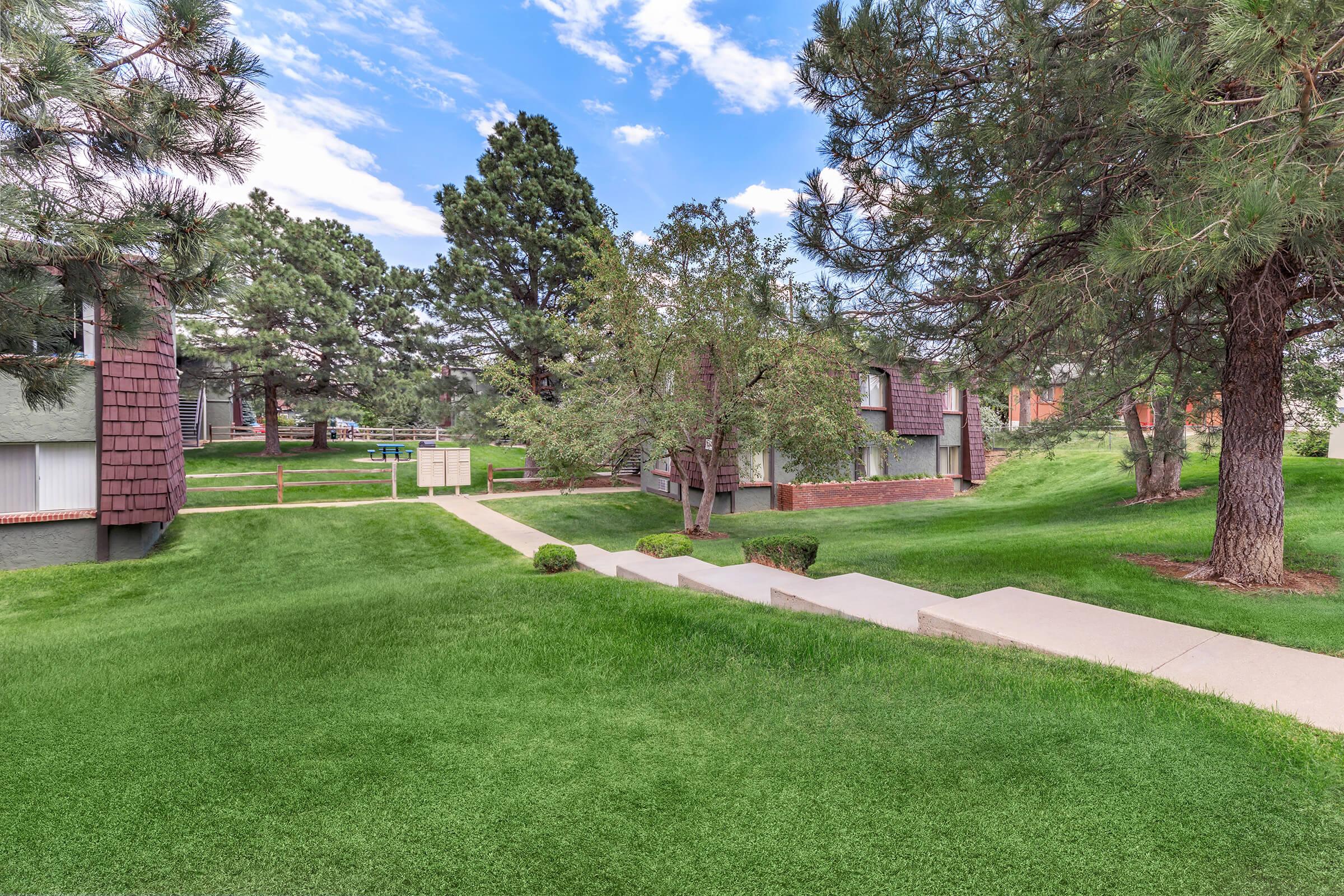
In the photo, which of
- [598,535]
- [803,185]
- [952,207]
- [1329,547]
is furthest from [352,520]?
[1329,547]

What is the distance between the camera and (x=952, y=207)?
17.6ft

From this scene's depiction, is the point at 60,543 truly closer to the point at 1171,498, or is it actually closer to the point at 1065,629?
the point at 1065,629

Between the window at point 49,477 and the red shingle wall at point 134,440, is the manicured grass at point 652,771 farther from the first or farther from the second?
the window at point 49,477

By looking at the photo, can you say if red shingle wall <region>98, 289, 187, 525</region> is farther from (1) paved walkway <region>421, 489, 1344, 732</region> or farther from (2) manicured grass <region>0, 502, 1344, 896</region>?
(1) paved walkway <region>421, 489, 1344, 732</region>

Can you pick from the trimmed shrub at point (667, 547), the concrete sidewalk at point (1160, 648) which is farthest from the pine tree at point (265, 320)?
the concrete sidewalk at point (1160, 648)

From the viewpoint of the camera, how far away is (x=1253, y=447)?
6121mm

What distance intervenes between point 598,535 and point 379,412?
50.1ft

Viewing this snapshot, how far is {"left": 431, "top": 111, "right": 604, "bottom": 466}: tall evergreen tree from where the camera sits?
18750mm

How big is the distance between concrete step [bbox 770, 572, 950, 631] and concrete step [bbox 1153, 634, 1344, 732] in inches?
65.5

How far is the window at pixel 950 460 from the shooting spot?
69.1 ft

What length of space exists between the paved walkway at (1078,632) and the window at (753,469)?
7.88 meters

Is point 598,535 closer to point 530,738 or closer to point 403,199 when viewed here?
point 530,738

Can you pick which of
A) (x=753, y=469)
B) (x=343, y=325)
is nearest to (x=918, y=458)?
(x=753, y=469)

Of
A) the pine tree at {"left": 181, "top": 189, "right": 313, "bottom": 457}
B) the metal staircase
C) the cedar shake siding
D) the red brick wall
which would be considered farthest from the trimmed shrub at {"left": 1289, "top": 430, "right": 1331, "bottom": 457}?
the metal staircase
